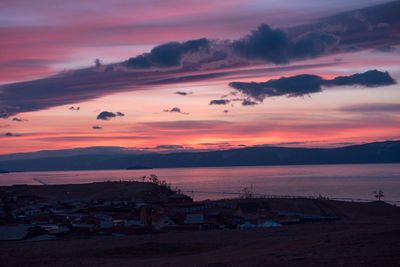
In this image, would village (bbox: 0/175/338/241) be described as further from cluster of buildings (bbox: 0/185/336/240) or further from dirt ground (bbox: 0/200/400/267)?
dirt ground (bbox: 0/200/400/267)

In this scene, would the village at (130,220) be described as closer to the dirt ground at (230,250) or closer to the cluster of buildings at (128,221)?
the cluster of buildings at (128,221)

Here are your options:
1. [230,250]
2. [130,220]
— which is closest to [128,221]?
[130,220]

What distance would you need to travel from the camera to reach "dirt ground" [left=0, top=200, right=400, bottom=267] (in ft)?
49.3

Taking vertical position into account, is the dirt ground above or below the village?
above

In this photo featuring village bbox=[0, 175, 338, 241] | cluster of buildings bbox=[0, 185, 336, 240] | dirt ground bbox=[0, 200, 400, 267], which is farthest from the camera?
cluster of buildings bbox=[0, 185, 336, 240]

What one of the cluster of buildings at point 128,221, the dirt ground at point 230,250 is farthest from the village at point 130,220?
the dirt ground at point 230,250

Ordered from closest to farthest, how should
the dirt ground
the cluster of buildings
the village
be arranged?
1. the dirt ground
2. the village
3. the cluster of buildings

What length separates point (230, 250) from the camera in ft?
67.9

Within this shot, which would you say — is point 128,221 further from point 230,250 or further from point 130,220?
point 230,250

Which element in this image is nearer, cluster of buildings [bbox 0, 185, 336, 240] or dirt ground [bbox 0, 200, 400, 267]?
dirt ground [bbox 0, 200, 400, 267]

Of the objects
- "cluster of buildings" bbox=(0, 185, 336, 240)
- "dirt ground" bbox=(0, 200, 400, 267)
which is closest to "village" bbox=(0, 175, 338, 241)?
"cluster of buildings" bbox=(0, 185, 336, 240)

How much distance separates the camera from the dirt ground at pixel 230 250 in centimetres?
1502

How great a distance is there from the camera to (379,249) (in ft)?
51.2

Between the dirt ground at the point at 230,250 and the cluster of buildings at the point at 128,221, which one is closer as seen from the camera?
the dirt ground at the point at 230,250
